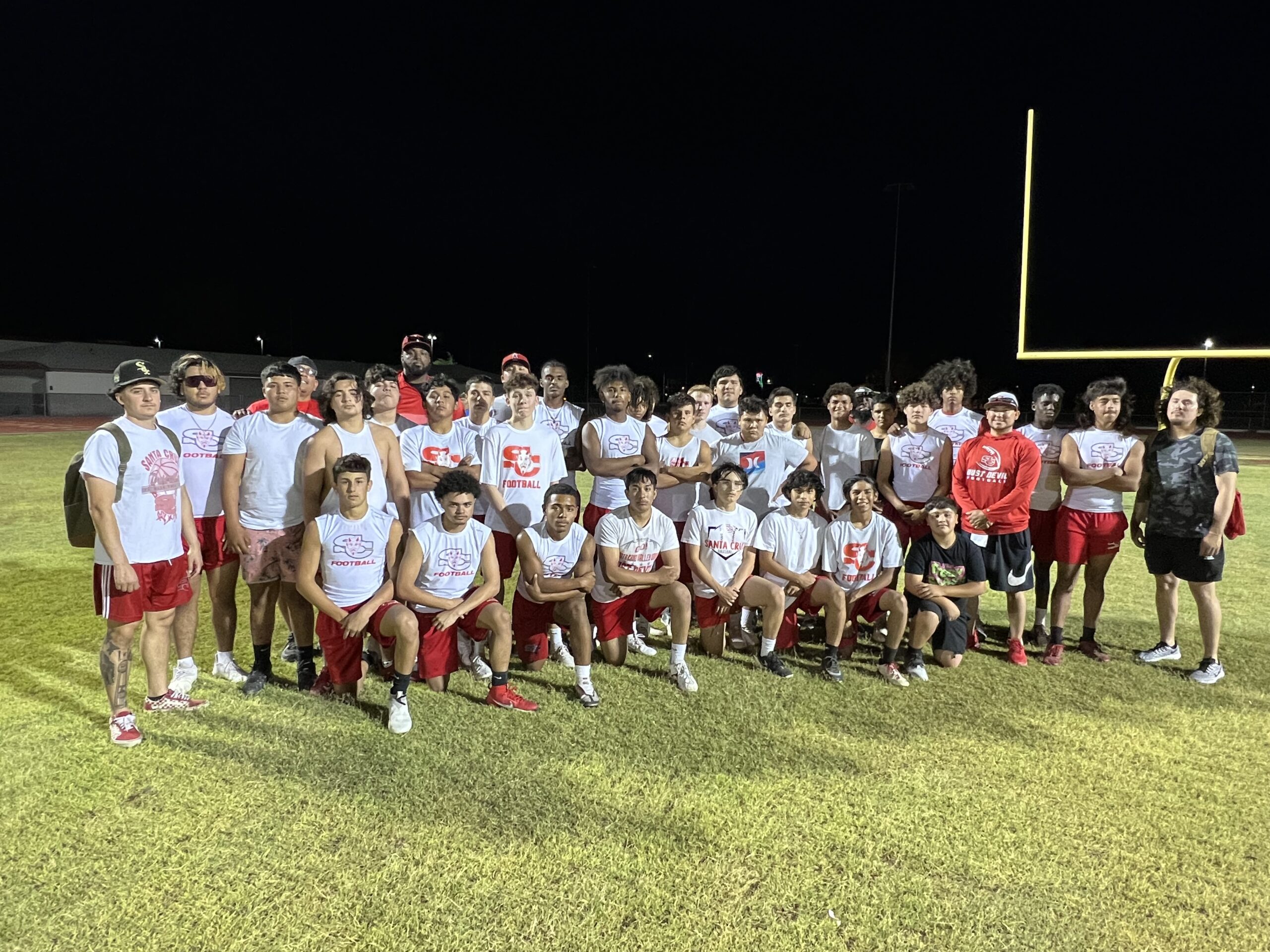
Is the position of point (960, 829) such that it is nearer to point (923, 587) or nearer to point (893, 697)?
point (893, 697)

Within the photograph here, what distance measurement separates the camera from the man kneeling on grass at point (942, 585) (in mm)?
4594

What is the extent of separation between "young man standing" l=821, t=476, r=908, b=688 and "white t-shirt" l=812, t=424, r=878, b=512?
0.61 metres

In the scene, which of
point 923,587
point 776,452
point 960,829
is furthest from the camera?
point 776,452

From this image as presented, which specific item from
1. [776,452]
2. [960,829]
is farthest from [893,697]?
[776,452]

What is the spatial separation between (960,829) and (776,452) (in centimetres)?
296

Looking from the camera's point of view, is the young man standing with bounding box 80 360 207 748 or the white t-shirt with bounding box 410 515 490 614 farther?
the white t-shirt with bounding box 410 515 490 614

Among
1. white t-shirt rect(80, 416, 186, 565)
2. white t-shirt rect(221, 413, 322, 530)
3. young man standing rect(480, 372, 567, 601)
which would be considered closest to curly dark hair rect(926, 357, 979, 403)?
young man standing rect(480, 372, 567, 601)

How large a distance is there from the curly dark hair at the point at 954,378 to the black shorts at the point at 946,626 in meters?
1.86

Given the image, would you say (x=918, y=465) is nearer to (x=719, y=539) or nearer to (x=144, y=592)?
(x=719, y=539)

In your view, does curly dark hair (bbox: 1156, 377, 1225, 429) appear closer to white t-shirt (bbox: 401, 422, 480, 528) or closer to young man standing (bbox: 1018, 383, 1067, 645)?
young man standing (bbox: 1018, 383, 1067, 645)

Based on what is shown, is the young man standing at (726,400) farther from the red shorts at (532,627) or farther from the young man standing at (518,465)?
the red shorts at (532,627)

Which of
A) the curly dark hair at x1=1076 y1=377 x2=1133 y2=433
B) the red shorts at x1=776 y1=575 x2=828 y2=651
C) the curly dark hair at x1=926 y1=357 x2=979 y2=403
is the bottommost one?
the red shorts at x1=776 y1=575 x2=828 y2=651

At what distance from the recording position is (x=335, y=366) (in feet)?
175

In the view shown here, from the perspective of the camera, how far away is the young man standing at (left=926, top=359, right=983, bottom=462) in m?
5.71
